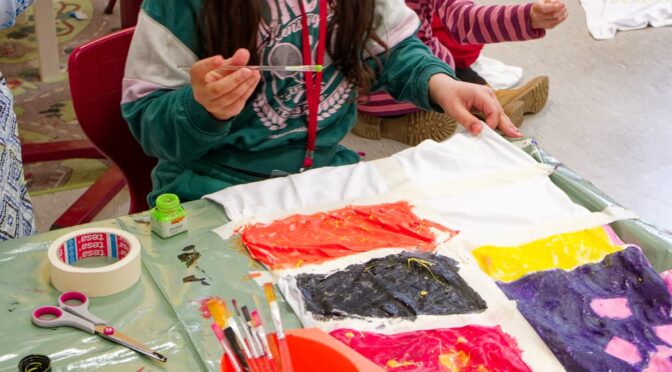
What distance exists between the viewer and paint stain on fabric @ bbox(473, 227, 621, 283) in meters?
0.96

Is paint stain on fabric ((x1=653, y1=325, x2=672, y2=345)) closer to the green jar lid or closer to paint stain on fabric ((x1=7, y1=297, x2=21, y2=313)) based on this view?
the green jar lid

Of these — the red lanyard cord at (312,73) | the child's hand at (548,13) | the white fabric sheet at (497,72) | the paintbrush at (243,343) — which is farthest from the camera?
the white fabric sheet at (497,72)

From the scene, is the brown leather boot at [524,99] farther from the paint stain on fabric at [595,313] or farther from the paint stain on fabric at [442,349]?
the paint stain on fabric at [442,349]

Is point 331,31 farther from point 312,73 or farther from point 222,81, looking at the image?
point 222,81

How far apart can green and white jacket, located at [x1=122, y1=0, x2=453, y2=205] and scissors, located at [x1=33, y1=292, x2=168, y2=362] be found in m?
0.31

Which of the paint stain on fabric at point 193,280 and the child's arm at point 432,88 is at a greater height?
the child's arm at point 432,88

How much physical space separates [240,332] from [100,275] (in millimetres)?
242

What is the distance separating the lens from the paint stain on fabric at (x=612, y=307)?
0.91 m

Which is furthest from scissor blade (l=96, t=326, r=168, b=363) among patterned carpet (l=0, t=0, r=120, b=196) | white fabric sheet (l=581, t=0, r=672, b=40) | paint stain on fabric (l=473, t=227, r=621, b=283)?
white fabric sheet (l=581, t=0, r=672, b=40)

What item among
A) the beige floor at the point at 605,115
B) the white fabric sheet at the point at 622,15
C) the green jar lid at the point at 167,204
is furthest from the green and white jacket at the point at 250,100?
the white fabric sheet at the point at 622,15

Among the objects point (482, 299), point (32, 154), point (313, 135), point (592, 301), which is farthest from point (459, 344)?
point (32, 154)

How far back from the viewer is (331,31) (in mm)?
1207

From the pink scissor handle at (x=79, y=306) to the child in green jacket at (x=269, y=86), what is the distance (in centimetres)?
28

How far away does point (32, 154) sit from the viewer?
215 centimetres
